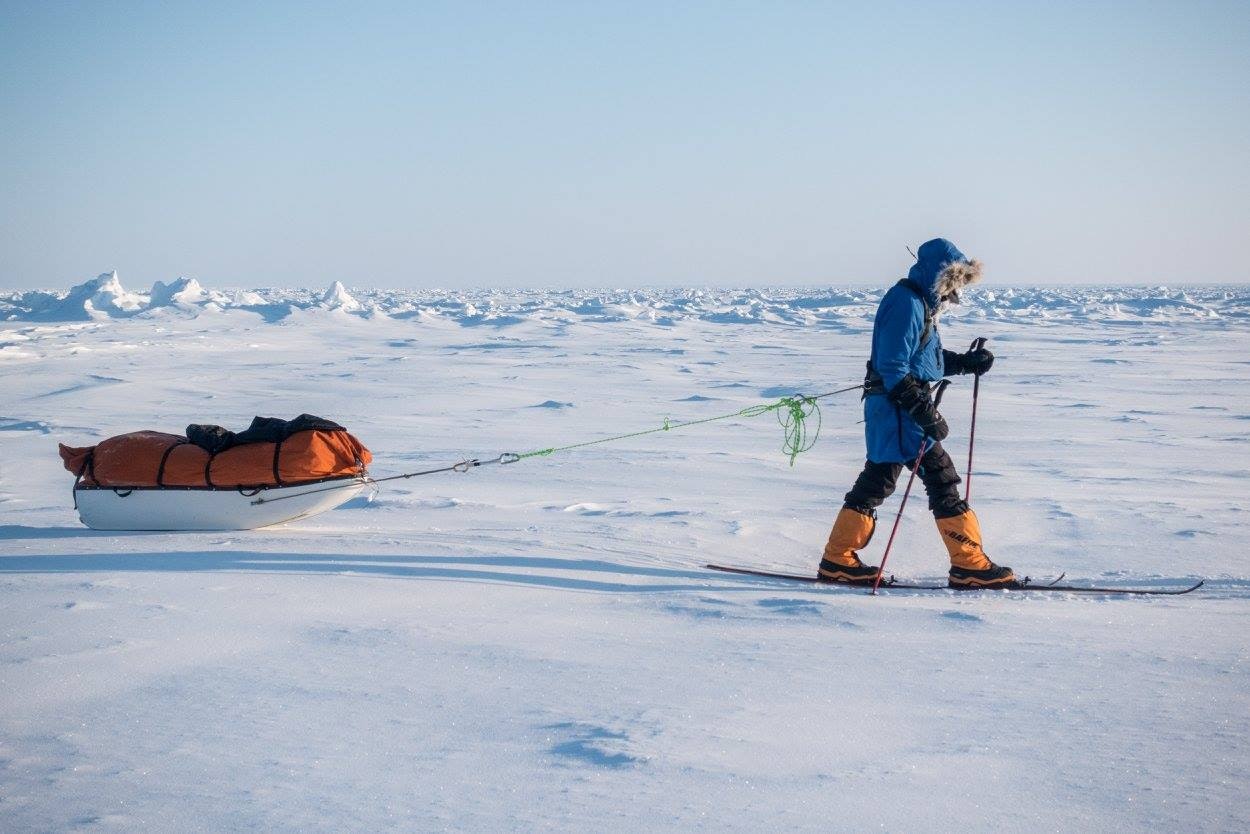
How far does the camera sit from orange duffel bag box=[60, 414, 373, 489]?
345 cm

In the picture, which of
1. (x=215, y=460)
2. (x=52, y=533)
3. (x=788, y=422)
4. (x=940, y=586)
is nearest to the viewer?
(x=940, y=586)

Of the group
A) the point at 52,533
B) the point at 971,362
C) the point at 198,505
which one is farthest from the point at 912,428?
the point at 52,533

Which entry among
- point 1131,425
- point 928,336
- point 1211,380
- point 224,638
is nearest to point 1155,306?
point 1211,380

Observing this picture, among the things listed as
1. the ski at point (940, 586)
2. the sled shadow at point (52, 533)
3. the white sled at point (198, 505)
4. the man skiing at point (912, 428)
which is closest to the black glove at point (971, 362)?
the man skiing at point (912, 428)

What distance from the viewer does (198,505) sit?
3504 mm

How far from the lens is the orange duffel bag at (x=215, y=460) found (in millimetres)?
3445

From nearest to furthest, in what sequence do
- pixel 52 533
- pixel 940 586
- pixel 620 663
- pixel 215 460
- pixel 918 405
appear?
1. pixel 620 663
2. pixel 918 405
3. pixel 940 586
4. pixel 215 460
5. pixel 52 533

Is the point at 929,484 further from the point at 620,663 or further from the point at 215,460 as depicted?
the point at 215,460

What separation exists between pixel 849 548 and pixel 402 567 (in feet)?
5.51

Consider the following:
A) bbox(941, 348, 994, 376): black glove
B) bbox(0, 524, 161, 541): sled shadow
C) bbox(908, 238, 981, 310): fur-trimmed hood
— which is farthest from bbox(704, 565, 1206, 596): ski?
bbox(0, 524, 161, 541): sled shadow

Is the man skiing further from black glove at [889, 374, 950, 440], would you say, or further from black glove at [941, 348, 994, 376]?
black glove at [941, 348, 994, 376]

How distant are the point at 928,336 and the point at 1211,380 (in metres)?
10.7

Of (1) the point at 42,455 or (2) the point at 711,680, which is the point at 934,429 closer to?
(2) the point at 711,680

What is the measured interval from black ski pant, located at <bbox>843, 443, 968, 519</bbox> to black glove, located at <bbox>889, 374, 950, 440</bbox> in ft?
0.35
